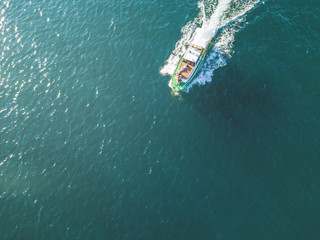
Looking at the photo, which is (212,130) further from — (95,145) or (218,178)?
(95,145)

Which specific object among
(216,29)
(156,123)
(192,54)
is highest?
(216,29)

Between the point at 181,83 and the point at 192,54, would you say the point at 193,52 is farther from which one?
the point at 181,83

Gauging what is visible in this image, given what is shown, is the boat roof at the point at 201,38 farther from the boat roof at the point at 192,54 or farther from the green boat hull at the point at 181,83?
the green boat hull at the point at 181,83

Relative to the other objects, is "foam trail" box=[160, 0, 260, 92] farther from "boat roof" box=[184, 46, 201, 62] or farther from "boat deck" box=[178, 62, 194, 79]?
"boat roof" box=[184, 46, 201, 62]

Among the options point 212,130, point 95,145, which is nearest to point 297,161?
point 212,130

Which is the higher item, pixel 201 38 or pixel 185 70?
pixel 201 38

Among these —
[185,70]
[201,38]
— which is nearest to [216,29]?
[201,38]

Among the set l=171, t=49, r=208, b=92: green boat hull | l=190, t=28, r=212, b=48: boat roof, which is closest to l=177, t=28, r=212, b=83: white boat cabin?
l=190, t=28, r=212, b=48: boat roof
